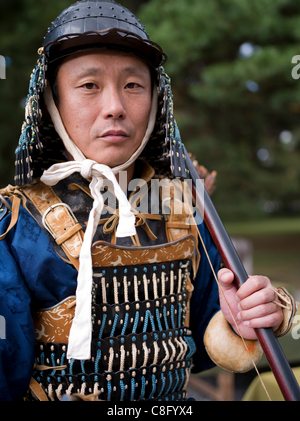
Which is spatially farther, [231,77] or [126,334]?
[231,77]

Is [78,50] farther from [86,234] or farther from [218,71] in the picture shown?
[218,71]

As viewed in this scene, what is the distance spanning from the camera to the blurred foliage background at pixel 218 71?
6.84 meters

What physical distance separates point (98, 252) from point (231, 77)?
7.21m

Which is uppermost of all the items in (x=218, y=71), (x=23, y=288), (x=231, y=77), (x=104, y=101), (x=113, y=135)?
(x=218, y=71)

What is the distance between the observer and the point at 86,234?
1340 mm

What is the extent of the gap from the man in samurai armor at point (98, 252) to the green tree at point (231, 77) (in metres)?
6.65

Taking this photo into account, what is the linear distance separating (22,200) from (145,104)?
62 cm

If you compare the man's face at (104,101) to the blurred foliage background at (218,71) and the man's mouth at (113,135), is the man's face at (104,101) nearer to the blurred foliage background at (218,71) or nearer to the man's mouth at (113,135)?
the man's mouth at (113,135)

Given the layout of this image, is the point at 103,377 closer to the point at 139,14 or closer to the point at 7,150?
the point at 7,150

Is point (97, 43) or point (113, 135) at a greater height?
point (97, 43)

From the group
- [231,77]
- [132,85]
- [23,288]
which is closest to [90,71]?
[132,85]
